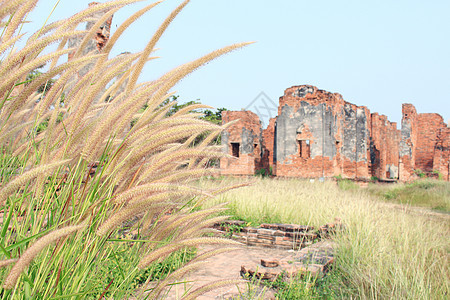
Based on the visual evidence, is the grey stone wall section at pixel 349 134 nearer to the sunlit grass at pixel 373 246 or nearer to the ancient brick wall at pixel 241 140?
the ancient brick wall at pixel 241 140

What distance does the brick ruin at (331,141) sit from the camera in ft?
52.8

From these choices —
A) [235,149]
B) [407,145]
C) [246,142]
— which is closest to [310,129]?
[246,142]

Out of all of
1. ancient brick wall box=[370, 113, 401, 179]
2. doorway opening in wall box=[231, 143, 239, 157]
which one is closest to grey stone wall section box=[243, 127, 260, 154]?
doorway opening in wall box=[231, 143, 239, 157]

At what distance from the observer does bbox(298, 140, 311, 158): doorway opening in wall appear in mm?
16328

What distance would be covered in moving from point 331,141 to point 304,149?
4.19 ft

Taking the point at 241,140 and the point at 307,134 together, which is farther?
the point at 241,140

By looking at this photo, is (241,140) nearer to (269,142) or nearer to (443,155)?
(269,142)

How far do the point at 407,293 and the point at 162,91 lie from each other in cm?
238

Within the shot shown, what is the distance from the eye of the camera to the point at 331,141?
1630 centimetres

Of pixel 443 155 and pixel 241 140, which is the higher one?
pixel 241 140

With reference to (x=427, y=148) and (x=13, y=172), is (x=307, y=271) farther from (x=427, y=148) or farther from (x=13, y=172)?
(x=427, y=148)

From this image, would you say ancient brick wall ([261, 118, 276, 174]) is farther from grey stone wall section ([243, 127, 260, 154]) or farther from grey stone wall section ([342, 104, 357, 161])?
grey stone wall section ([243, 127, 260, 154])

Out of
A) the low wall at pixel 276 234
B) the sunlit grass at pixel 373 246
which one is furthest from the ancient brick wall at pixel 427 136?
the low wall at pixel 276 234

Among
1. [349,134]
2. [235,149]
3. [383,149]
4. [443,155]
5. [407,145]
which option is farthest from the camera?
[383,149]
